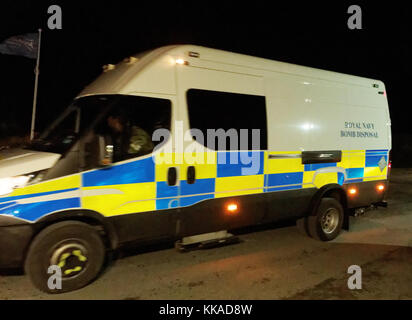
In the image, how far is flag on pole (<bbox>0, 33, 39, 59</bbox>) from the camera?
12369 millimetres

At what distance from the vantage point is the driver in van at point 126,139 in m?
3.76

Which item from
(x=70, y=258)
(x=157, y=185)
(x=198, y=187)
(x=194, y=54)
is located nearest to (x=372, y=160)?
(x=198, y=187)

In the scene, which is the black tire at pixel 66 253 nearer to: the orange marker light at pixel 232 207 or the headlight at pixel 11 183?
the headlight at pixel 11 183

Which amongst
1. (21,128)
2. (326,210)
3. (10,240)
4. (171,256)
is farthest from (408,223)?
(21,128)

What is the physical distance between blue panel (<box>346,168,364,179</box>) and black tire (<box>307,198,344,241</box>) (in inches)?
18.8

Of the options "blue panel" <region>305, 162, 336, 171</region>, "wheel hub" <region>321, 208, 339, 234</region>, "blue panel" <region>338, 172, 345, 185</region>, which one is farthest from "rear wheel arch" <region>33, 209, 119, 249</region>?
"blue panel" <region>338, 172, 345, 185</region>

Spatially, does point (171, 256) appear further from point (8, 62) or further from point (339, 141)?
point (8, 62)

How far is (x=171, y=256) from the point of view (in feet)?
15.9

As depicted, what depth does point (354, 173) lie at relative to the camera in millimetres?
5945

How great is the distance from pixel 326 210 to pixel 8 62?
24.9 m

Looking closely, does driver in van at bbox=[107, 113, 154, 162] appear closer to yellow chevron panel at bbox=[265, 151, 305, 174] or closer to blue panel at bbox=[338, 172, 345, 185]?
yellow chevron panel at bbox=[265, 151, 305, 174]

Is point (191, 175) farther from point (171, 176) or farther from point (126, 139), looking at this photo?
point (126, 139)

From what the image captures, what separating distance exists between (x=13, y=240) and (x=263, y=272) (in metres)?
2.78

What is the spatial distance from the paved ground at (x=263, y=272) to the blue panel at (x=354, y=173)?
1028mm
